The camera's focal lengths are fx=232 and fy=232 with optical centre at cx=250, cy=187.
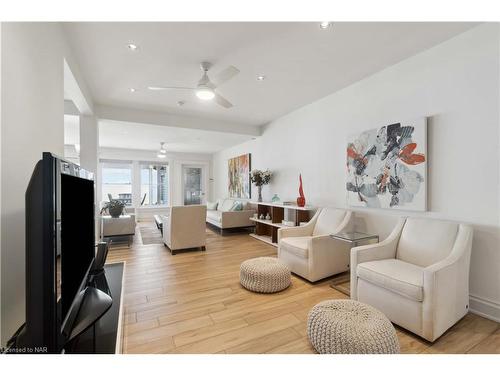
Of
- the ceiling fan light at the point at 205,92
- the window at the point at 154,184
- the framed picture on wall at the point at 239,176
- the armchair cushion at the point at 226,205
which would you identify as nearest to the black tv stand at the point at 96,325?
the ceiling fan light at the point at 205,92

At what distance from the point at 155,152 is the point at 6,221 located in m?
7.59

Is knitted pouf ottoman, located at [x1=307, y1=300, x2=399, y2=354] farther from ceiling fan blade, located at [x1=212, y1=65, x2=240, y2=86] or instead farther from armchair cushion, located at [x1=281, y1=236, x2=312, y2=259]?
ceiling fan blade, located at [x1=212, y1=65, x2=240, y2=86]

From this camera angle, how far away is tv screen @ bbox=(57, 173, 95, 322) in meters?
0.85

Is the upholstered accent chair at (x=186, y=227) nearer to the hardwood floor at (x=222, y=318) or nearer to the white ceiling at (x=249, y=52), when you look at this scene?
the hardwood floor at (x=222, y=318)

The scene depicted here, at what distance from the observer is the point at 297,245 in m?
2.93

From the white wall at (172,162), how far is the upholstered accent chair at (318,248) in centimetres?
606

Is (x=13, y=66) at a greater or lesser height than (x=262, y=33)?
lesser

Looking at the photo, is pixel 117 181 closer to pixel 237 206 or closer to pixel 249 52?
pixel 237 206

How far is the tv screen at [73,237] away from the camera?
2.79 feet

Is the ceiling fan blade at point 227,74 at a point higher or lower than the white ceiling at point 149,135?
lower

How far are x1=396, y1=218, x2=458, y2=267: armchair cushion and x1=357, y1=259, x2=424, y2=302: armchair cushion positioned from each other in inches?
5.0
